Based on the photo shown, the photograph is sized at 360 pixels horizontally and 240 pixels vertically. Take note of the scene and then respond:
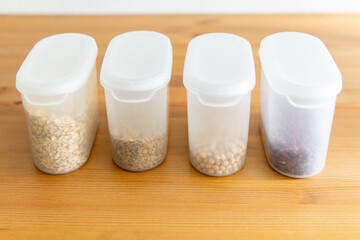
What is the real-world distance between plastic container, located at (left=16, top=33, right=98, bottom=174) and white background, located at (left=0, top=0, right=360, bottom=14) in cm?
70

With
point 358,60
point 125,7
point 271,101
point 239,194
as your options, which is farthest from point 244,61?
point 125,7

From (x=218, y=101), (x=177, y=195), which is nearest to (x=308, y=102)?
(x=218, y=101)

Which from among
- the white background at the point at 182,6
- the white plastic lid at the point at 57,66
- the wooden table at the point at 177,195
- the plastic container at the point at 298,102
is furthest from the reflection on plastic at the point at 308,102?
the white background at the point at 182,6

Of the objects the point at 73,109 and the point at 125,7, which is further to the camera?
the point at 125,7

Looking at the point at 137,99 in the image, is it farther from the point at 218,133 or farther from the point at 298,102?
the point at 298,102

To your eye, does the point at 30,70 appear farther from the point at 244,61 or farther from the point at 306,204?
the point at 306,204

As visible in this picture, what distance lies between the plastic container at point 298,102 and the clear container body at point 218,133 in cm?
6

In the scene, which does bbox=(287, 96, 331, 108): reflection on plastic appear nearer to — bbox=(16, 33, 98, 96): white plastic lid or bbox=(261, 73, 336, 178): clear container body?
bbox=(261, 73, 336, 178): clear container body

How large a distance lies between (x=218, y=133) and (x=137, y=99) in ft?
0.53

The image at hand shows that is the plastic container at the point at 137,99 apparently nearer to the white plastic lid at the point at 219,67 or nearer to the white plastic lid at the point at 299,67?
the white plastic lid at the point at 219,67

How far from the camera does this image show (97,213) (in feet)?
2.89

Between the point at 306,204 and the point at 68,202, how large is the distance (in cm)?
43

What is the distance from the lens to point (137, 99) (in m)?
0.92

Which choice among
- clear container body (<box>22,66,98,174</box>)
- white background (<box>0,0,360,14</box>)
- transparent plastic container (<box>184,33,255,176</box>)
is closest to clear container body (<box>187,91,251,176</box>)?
transparent plastic container (<box>184,33,255,176</box>)
